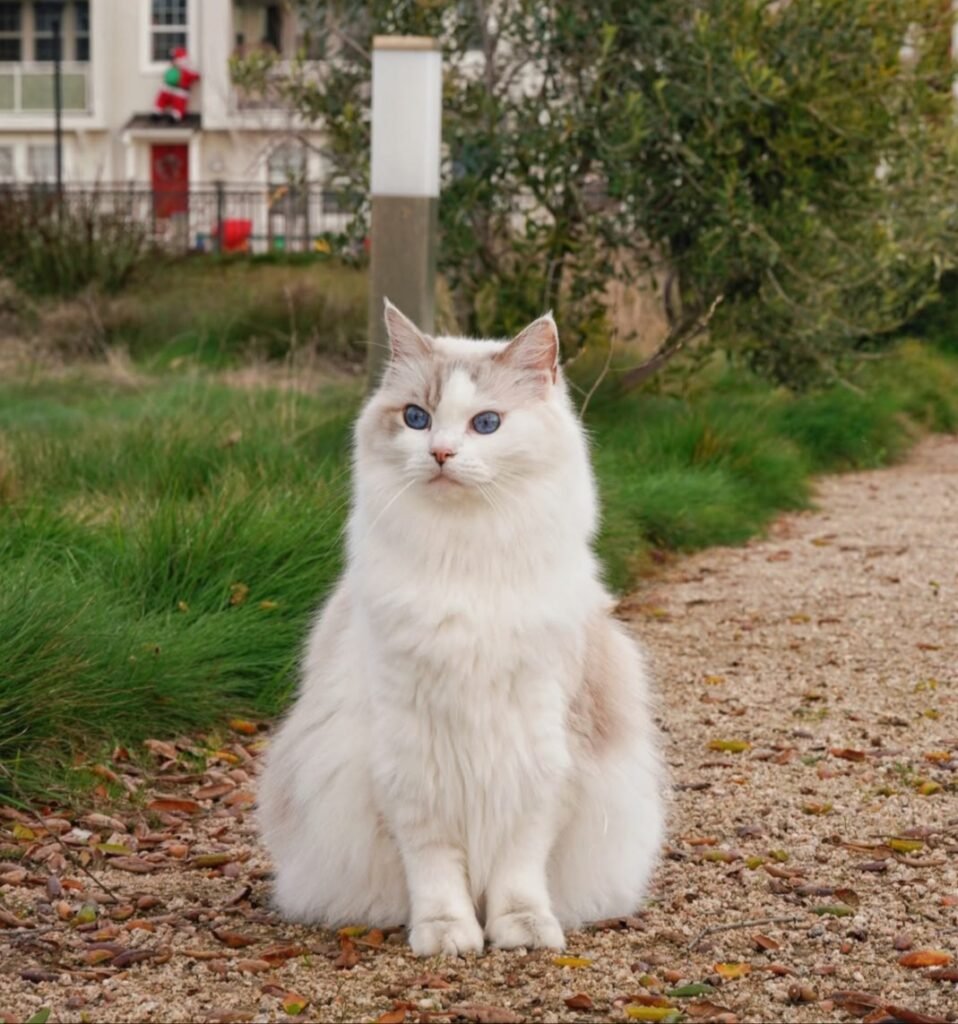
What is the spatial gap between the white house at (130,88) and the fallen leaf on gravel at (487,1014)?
29927mm

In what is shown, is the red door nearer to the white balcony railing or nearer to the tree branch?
the white balcony railing

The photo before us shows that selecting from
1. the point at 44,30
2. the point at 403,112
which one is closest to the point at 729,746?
the point at 403,112

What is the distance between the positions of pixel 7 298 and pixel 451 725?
470 inches

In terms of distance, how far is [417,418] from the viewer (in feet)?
11.1

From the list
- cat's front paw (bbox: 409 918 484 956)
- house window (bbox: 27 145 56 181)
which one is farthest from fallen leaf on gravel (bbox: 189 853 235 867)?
house window (bbox: 27 145 56 181)

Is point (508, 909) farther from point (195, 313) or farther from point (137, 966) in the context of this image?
point (195, 313)

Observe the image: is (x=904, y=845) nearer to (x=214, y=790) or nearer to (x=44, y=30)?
(x=214, y=790)

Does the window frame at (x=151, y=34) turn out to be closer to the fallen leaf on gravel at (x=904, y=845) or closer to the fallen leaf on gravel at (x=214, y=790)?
the fallen leaf on gravel at (x=214, y=790)

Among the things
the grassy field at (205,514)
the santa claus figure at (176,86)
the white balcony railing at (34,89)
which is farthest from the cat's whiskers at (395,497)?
the white balcony railing at (34,89)

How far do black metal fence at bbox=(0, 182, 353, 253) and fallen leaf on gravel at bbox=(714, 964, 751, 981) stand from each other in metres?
12.6

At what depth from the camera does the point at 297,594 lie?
5.87 m

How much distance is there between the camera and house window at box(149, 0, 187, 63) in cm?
3406

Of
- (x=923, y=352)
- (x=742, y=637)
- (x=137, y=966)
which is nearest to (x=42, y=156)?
(x=923, y=352)

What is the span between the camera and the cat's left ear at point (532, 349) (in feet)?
11.1
